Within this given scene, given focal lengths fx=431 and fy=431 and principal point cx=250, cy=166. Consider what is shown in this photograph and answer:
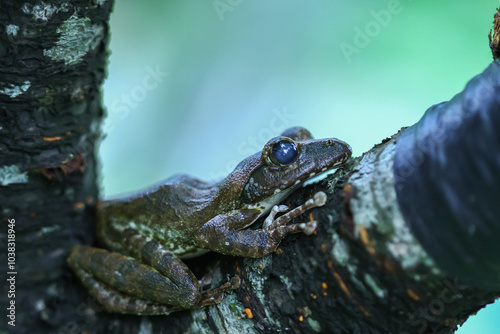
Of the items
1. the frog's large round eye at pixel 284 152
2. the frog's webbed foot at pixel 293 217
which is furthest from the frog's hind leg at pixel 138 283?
the frog's large round eye at pixel 284 152

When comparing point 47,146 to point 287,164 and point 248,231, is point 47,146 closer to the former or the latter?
point 248,231

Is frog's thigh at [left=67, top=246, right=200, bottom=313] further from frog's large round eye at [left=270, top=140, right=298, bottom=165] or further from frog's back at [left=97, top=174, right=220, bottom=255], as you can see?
frog's large round eye at [left=270, top=140, right=298, bottom=165]

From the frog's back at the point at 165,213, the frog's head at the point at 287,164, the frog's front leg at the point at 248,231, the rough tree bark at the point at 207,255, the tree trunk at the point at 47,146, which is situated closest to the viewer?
the rough tree bark at the point at 207,255

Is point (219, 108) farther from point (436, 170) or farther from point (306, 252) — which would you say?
point (436, 170)

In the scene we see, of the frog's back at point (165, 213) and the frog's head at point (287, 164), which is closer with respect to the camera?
the frog's head at point (287, 164)

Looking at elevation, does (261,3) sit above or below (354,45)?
above

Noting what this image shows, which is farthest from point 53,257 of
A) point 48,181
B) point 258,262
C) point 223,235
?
point 258,262

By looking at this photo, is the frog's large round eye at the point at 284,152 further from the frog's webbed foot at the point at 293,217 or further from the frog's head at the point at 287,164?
the frog's webbed foot at the point at 293,217

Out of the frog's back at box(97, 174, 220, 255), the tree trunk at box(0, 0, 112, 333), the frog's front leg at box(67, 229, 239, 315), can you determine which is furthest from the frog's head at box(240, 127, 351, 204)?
the tree trunk at box(0, 0, 112, 333)
